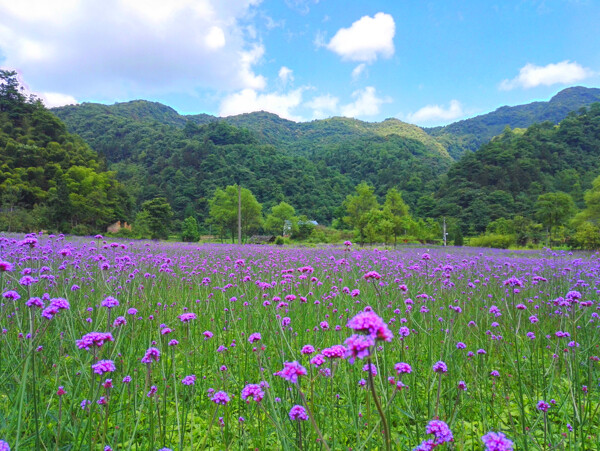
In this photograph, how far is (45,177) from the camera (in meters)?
43.7

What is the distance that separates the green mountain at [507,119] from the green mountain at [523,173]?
55.1 meters

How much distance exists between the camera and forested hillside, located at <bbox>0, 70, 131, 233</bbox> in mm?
34062

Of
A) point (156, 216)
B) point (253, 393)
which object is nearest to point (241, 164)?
point (156, 216)

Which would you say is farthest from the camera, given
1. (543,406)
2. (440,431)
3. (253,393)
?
(543,406)

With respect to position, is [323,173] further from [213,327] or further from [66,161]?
[213,327]

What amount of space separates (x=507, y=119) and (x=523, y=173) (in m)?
119

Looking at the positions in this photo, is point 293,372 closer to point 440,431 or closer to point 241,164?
point 440,431

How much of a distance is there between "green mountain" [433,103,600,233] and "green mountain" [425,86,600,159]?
181 ft

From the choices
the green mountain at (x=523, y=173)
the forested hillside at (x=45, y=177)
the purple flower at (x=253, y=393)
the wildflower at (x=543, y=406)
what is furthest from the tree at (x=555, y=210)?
the forested hillside at (x=45, y=177)

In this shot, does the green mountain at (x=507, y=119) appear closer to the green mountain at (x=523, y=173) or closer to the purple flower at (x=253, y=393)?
the green mountain at (x=523, y=173)

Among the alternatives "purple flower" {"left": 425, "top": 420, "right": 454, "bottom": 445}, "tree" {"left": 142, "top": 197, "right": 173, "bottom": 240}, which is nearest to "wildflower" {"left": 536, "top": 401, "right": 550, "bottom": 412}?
"purple flower" {"left": 425, "top": 420, "right": 454, "bottom": 445}

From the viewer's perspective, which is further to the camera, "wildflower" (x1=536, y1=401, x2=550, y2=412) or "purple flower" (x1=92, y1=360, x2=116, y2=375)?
"wildflower" (x1=536, y1=401, x2=550, y2=412)

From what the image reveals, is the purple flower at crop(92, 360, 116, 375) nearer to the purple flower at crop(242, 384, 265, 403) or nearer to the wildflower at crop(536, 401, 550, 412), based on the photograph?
the purple flower at crop(242, 384, 265, 403)

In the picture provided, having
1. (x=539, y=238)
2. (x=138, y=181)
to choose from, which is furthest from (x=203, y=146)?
(x=539, y=238)
